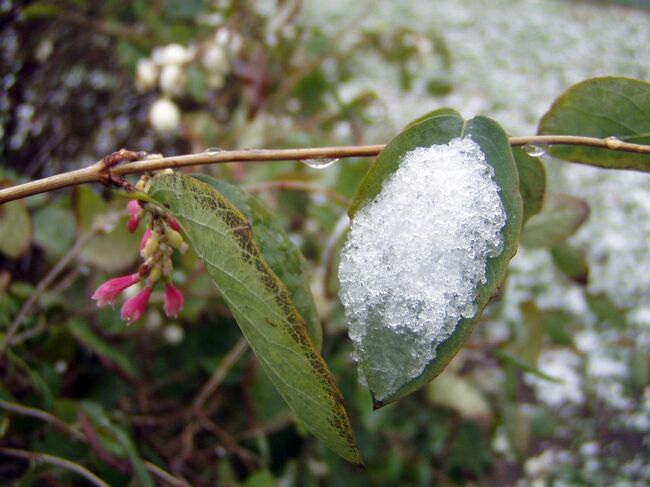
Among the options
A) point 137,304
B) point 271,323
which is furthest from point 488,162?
point 137,304

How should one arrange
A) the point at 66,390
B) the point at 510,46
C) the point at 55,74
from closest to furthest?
the point at 66,390
the point at 55,74
the point at 510,46

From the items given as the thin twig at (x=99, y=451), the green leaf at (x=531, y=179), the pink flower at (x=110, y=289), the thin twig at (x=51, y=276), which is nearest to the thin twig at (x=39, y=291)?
the thin twig at (x=51, y=276)

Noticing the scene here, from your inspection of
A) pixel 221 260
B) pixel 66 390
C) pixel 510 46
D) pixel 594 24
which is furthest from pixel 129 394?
pixel 594 24

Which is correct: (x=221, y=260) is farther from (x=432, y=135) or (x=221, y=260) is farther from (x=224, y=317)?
(x=224, y=317)

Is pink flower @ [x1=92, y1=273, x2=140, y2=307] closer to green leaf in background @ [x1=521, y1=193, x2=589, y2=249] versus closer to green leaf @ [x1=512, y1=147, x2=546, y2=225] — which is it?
green leaf @ [x1=512, y1=147, x2=546, y2=225]

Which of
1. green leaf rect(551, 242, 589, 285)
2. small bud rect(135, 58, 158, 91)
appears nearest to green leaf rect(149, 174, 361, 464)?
green leaf rect(551, 242, 589, 285)
